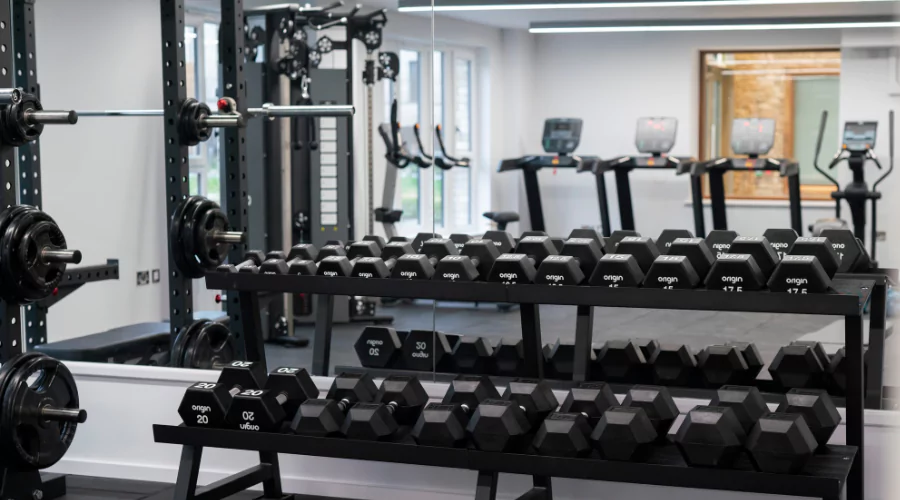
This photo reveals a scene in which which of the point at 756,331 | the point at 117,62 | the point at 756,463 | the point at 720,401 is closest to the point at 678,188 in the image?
the point at 756,331

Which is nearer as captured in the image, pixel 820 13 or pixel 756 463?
pixel 756 463

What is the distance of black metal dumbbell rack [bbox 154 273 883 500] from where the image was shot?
2.56m

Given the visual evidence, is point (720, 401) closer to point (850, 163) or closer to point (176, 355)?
point (850, 163)

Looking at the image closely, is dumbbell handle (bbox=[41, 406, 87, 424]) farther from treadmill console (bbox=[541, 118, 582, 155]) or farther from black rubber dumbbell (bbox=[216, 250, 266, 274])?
treadmill console (bbox=[541, 118, 582, 155])

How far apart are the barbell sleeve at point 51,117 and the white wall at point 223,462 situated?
1.04 metres

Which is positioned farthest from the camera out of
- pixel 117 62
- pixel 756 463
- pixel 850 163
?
pixel 117 62

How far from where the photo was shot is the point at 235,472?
3762 mm

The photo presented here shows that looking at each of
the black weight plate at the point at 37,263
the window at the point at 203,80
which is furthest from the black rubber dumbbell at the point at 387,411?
the window at the point at 203,80

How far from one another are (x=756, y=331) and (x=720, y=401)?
62 centimetres

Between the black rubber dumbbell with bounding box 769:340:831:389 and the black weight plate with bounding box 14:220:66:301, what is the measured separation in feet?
7.44

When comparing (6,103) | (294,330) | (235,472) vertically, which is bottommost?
(235,472)

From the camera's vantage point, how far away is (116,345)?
426 centimetres

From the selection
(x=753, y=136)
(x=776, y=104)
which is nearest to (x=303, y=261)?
(x=753, y=136)

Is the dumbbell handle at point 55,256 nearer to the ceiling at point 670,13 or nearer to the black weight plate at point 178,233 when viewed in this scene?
the black weight plate at point 178,233
